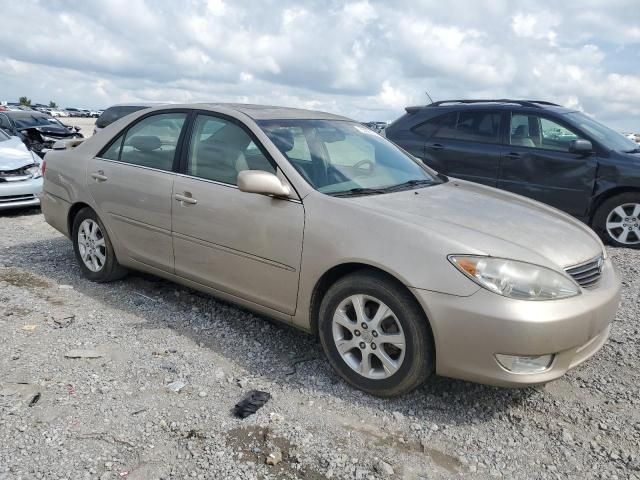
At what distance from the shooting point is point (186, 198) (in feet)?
12.9

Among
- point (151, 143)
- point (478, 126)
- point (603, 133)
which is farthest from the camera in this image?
point (478, 126)

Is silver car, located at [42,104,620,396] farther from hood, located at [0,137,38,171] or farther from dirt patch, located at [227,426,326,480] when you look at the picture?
hood, located at [0,137,38,171]

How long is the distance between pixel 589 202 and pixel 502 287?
15.6 feet

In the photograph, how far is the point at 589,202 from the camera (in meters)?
6.84

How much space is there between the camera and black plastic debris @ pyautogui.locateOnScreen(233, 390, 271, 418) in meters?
2.97

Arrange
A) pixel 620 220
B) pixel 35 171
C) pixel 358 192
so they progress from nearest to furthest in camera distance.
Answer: pixel 358 192
pixel 620 220
pixel 35 171

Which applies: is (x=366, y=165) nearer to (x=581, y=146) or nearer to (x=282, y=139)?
(x=282, y=139)

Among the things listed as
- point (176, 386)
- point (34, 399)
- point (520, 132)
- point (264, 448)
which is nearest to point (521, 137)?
point (520, 132)

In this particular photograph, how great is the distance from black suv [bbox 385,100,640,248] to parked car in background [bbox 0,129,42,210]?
5.35 m

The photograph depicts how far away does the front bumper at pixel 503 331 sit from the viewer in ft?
8.91

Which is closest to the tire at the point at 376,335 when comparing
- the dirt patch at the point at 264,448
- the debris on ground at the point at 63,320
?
the dirt patch at the point at 264,448

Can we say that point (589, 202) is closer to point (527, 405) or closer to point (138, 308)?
point (527, 405)

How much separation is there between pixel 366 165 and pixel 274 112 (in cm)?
80

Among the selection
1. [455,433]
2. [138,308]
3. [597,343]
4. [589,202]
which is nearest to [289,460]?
[455,433]
